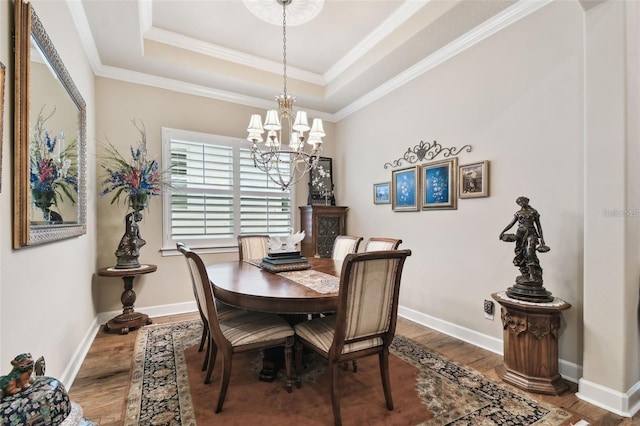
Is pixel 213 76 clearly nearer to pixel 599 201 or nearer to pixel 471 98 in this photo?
pixel 471 98

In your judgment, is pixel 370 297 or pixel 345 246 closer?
pixel 370 297

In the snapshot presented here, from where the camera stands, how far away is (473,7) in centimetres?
255

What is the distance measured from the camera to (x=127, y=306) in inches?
131

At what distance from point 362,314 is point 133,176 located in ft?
9.25

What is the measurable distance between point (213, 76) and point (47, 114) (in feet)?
7.36

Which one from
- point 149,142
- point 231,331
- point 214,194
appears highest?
point 149,142

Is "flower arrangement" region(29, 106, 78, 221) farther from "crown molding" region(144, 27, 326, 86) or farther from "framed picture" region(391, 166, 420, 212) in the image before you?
"framed picture" region(391, 166, 420, 212)

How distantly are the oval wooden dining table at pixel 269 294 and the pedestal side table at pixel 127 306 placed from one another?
1.35m

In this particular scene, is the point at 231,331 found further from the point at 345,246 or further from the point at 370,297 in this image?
the point at 345,246

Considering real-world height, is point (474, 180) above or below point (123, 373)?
above

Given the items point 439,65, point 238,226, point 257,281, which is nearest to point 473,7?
point 439,65

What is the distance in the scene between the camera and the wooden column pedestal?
6.86 ft

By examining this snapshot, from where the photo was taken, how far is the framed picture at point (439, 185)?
122 inches

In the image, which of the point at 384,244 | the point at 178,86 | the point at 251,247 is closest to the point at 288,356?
the point at 384,244
